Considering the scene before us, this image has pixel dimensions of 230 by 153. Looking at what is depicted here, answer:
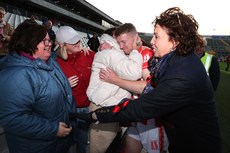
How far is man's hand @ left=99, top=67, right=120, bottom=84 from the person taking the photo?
1.70 m

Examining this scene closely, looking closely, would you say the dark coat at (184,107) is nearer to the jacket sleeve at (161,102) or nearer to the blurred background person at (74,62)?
the jacket sleeve at (161,102)

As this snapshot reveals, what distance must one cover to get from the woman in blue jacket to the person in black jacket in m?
0.49

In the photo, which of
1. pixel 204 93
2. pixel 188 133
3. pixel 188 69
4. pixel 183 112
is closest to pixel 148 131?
pixel 188 133

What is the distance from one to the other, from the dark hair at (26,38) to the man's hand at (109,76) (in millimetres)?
849

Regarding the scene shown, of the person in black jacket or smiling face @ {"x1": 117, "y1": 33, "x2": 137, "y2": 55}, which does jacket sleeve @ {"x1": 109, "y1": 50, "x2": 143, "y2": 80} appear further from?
smiling face @ {"x1": 117, "y1": 33, "x2": 137, "y2": 55}

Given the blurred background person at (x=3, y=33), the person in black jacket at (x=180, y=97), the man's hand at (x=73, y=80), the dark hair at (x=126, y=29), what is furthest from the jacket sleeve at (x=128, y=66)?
the blurred background person at (x=3, y=33)

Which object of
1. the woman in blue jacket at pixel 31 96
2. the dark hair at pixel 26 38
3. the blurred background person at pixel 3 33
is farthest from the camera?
the blurred background person at pixel 3 33

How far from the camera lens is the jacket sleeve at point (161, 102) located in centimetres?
98

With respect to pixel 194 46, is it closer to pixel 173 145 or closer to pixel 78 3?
pixel 173 145

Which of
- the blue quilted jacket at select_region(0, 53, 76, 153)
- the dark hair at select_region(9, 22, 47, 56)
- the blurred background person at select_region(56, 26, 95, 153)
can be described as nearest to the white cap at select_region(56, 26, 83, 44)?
the blurred background person at select_region(56, 26, 95, 153)

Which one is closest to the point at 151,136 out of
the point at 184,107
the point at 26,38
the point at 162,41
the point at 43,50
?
the point at 184,107

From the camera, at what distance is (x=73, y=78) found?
2.13m

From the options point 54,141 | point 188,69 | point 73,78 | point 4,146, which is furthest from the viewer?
point 4,146

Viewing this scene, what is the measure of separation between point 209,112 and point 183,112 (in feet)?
0.73
